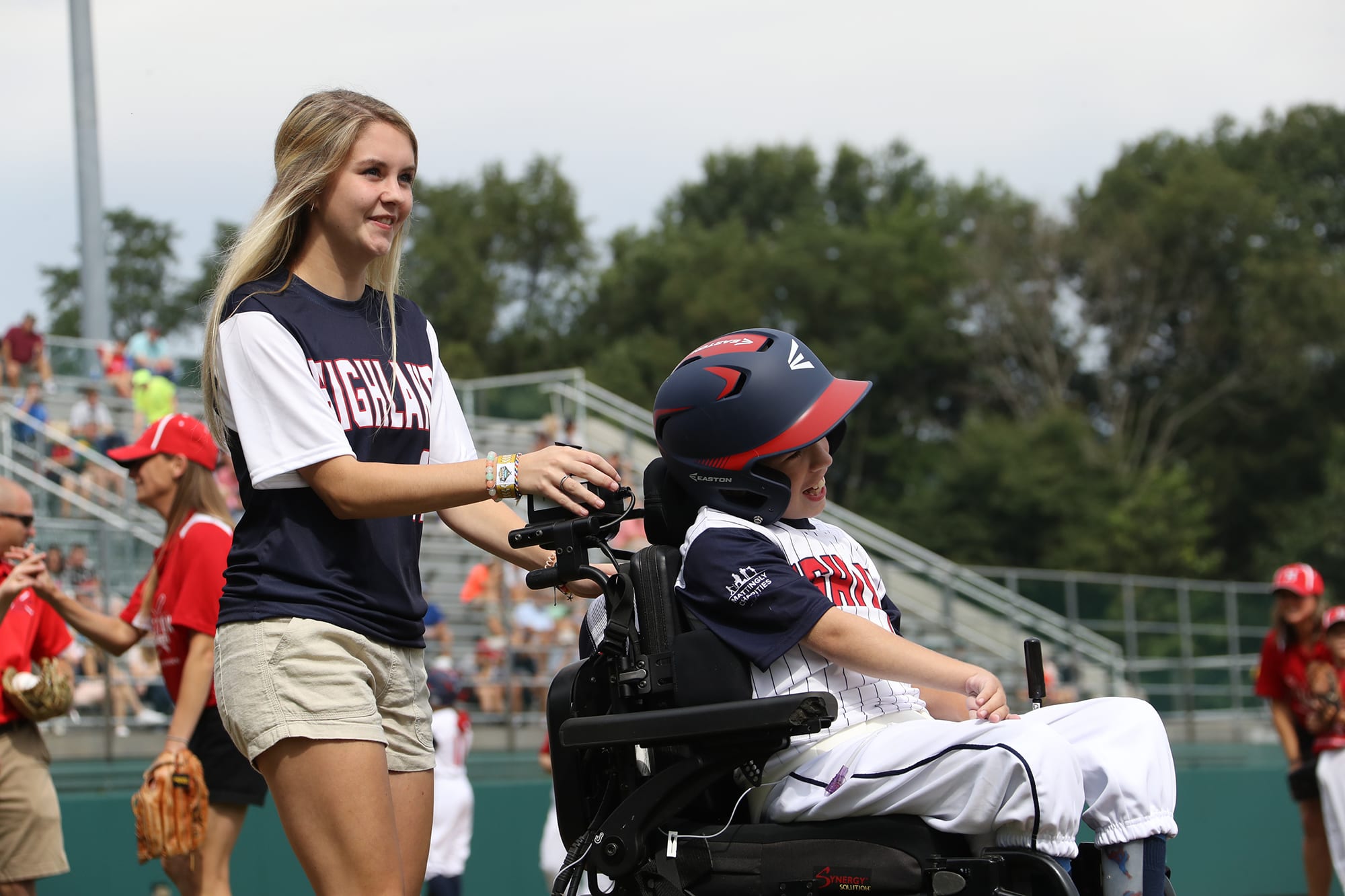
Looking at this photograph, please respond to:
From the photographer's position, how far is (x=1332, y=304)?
42.0 m

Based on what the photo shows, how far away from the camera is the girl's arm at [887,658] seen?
2938 millimetres

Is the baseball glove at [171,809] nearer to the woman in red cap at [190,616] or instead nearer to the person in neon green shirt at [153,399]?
the woman in red cap at [190,616]

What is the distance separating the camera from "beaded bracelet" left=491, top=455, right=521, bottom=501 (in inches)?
110

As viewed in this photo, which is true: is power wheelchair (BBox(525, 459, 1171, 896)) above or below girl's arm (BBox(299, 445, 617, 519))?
below

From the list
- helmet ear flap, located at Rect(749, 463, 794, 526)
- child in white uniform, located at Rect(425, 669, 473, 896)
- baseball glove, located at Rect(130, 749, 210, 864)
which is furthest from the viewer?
child in white uniform, located at Rect(425, 669, 473, 896)

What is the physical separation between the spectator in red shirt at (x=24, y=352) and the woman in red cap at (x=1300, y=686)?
1320 cm

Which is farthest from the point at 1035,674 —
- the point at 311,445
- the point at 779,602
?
the point at 311,445

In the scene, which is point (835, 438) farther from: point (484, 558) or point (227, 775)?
point (484, 558)

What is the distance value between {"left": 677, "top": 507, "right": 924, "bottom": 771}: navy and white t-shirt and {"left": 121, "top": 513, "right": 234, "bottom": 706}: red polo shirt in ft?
7.17

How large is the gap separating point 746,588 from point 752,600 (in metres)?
0.03

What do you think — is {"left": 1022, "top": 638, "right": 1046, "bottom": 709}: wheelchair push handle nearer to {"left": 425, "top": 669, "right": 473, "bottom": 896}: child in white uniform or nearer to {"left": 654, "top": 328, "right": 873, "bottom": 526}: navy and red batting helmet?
{"left": 654, "top": 328, "right": 873, "bottom": 526}: navy and red batting helmet

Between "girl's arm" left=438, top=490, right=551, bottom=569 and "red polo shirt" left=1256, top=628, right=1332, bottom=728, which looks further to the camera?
"red polo shirt" left=1256, top=628, right=1332, bottom=728

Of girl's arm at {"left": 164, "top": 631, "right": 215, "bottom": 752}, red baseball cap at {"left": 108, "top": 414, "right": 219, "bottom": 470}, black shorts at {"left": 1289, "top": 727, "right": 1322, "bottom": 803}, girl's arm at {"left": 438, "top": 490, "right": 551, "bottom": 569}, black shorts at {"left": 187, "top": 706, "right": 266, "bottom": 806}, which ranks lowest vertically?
black shorts at {"left": 1289, "top": 727, "right": 1322, "bottom": 803}

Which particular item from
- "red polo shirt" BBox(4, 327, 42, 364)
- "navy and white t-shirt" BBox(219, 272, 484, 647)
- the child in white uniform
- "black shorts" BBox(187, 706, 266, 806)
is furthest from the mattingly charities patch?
"red polo shirt" BBox(4, 327, 42, 364)
